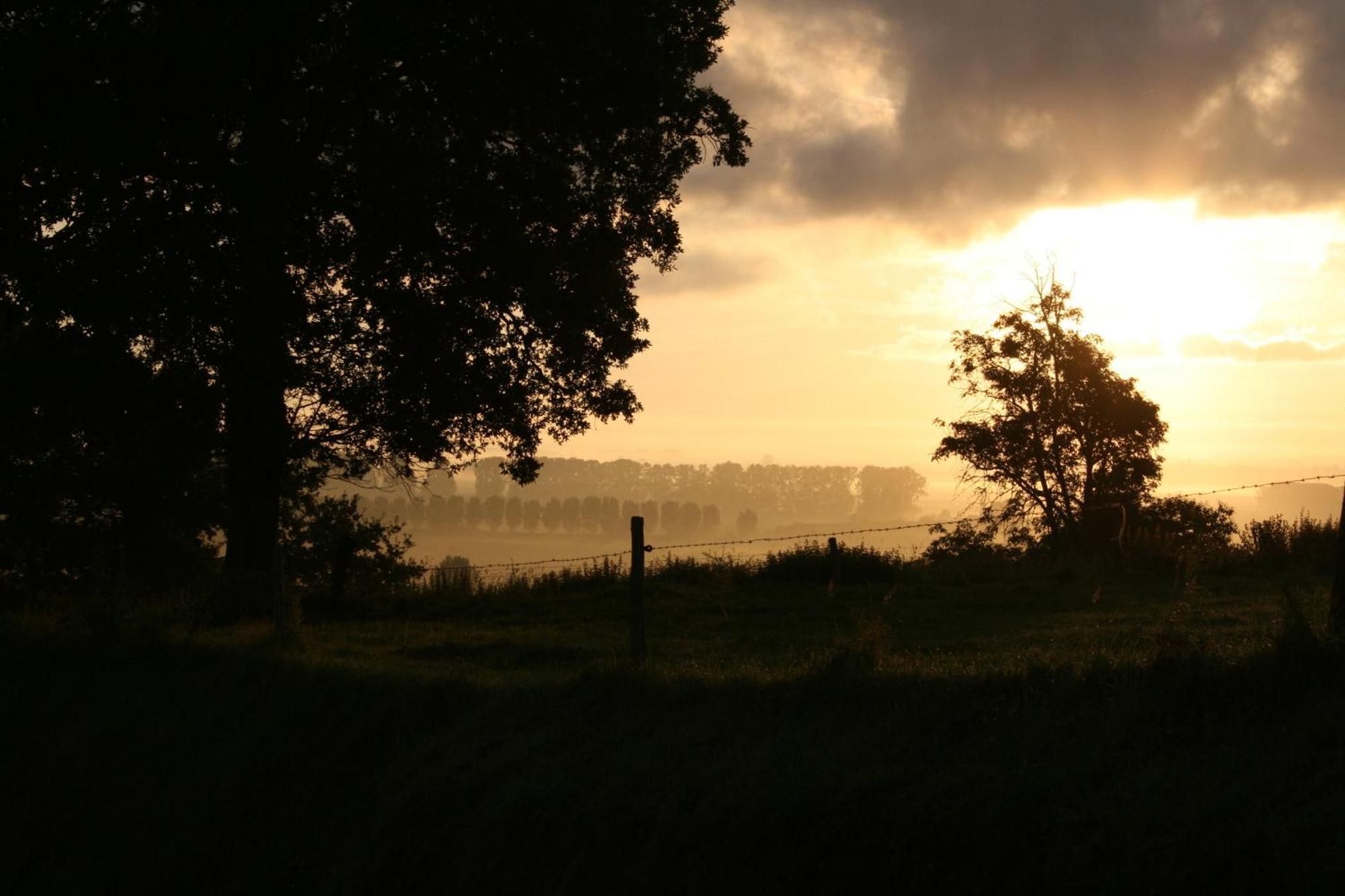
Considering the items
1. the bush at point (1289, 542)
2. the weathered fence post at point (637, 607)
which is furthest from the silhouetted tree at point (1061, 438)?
the weathered fence post at point (637, 607)

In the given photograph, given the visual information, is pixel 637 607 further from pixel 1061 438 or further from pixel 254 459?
pixel 1061 438

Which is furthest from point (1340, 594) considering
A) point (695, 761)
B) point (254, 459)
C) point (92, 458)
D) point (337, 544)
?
point (337, 544)

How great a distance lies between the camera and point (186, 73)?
15.8 m

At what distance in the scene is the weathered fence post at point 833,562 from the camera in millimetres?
20705

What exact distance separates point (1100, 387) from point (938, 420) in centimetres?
595

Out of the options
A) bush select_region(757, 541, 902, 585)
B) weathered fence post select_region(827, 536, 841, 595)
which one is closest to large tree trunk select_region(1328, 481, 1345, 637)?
weathered fence post select_region(827, 536, 841, 595)

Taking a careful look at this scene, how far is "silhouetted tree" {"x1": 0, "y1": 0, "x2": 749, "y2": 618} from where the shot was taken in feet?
52.8

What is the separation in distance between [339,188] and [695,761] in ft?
42.8

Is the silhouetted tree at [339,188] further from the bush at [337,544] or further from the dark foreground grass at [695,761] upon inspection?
the bush at [337,544]

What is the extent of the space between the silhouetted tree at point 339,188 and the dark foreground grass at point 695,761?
5.53 m

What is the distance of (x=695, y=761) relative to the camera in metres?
8.61

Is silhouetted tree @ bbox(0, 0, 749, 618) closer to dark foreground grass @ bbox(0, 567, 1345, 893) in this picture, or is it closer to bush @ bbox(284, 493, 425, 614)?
dark foreground grass @ bbox(0, 567, 1345, 893)

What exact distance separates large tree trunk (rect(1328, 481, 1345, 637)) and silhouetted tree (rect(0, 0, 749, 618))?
12666 millimetres

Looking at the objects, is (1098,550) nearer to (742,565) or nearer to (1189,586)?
(742,565)
